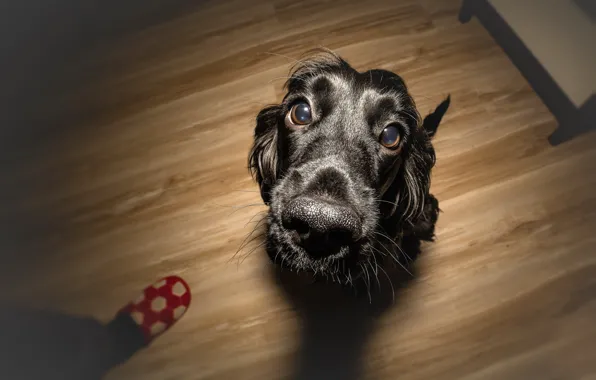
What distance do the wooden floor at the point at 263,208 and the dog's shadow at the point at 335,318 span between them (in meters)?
0.01

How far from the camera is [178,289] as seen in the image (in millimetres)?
2592

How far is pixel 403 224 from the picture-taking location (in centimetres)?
229

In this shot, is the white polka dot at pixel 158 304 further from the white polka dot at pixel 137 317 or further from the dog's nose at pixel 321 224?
the dog's nose at pixel 321 224

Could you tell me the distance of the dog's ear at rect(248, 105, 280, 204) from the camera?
2158mm

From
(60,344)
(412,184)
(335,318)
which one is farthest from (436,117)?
(60,344)

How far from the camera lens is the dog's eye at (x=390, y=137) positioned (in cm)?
184

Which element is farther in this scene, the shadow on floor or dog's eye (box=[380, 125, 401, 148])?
the shadow on floor

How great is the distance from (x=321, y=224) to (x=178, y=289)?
60.2 inches

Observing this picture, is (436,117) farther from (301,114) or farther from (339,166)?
(339,166)

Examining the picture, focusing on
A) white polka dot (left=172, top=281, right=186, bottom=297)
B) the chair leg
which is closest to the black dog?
white polka dot (left=172, top=281, right=186, bottom=297)

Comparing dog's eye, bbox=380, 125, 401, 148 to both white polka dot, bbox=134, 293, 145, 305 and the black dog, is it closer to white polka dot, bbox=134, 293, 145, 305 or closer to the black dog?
the black dog

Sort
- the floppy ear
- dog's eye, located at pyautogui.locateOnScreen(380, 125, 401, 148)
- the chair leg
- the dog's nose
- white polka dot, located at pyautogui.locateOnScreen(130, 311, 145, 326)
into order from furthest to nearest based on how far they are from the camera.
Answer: the chair leg < white polka dot, located at pyautogui.locateOnScreen(130, 311, 145, 326) < the floppy ear < dog's eye, located at pyautogui.locateOnScreen(380, 125, 401, 148) < the dog's nose

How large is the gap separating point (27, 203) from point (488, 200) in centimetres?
312

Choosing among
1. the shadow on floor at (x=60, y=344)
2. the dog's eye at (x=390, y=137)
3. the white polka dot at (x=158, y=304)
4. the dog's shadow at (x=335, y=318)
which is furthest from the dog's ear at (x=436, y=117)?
the shadow on floor at (x=60, y=344)
